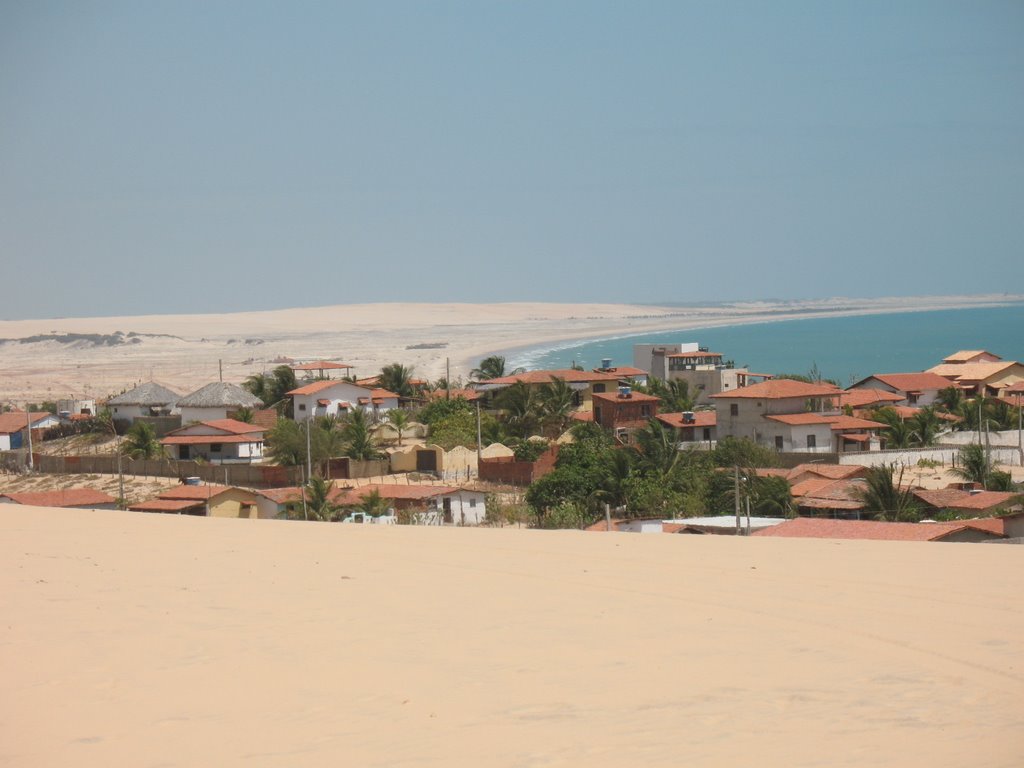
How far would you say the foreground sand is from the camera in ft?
24.1

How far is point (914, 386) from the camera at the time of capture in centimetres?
6031

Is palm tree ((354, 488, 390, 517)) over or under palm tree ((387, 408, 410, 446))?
under

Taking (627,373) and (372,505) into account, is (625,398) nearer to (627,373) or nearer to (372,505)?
(627,373)

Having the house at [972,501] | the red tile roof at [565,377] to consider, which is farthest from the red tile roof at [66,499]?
the red tile roof at [565,377]

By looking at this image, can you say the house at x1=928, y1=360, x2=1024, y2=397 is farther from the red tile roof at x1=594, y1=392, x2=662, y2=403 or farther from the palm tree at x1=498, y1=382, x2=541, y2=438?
the palm tree at x1=498, y1=382, x2=541, y2=438

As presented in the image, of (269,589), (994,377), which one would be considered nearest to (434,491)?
(269,589)

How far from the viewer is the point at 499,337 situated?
19062cm

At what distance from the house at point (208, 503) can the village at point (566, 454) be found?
6 centimetres

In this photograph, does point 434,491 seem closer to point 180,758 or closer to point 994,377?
point 180,758

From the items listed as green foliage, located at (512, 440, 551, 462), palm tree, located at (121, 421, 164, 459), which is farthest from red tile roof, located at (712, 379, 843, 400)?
palm tree, located at (121, 421, 164, 459)

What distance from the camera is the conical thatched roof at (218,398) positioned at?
50.9 m

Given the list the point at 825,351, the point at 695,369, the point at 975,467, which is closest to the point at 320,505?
the point at 975,467

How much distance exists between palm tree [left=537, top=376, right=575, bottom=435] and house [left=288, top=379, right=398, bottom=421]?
7.52 m

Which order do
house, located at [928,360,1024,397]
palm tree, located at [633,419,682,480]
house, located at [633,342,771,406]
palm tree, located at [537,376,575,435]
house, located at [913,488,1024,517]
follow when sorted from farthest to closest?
house, located at [633,342,771,406] < house, located at [928,360,1024,397] < palm tree, located at [537,376,575,435] < palm tree, located at [633,419,682,480] < house, located at [913,488,1024,517]
